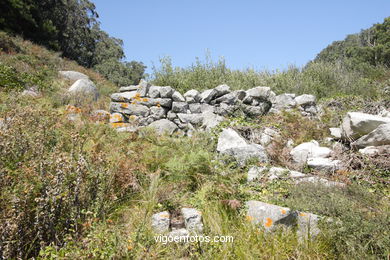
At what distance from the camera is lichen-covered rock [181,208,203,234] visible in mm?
2699

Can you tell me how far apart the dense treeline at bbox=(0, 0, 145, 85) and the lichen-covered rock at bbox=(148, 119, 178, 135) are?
37.2 ft

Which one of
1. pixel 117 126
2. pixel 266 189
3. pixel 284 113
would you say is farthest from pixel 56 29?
pixel 266 189

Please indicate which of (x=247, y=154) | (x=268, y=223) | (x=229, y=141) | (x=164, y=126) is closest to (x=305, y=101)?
(x=229, y=141)

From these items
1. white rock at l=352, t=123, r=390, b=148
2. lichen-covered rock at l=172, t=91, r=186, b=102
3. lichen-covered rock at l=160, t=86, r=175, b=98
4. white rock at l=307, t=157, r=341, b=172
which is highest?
lichen-covered rock at l=160, t=86, r=175, b=98

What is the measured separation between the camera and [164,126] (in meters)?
5.82

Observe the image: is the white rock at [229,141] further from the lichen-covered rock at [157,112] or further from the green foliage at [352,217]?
the lichen-covered rock at [157,112]

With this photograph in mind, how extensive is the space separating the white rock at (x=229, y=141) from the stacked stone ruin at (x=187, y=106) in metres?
1.21

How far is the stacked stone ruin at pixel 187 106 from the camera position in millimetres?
6074

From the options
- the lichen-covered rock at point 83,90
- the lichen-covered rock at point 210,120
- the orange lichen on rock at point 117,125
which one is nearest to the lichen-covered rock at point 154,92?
the orange lichen on rock at point 117,125

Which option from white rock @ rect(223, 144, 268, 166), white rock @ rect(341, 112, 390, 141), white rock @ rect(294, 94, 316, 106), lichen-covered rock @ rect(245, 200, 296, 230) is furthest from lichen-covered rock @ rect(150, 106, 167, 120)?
white rock @ rect(341, 112, 390, 141)

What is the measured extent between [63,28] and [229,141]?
18.6 metres

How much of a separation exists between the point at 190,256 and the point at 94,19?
2426cm

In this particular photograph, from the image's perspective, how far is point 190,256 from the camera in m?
2.39

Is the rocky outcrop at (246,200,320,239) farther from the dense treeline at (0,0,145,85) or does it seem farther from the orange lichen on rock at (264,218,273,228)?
the dense treeline at (0,0,145,85)
